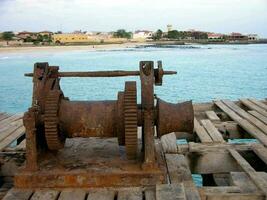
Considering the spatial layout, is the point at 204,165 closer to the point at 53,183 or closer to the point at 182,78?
the point at 53,183

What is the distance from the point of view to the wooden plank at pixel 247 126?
6322mm

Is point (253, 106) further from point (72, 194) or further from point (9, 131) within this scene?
point (72, 194)

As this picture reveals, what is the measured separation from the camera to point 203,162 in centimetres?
556

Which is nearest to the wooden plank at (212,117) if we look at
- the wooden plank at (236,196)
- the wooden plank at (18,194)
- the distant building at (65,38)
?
the wooden plank at (236,196)

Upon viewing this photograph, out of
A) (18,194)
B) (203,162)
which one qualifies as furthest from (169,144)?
(18,194)

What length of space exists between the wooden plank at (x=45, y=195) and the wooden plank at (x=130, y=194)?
577mm

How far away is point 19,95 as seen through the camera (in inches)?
1080

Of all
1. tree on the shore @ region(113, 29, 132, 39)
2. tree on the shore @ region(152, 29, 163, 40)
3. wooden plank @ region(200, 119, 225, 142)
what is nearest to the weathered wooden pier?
wooden plank @ region(200, 119, 225, 142)

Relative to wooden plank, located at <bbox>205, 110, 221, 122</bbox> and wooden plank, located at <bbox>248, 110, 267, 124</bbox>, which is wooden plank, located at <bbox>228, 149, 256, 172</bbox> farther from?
wooden plank, located at <bbox>205, 110, 221, 122</bbox>

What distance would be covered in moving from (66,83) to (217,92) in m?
12.9

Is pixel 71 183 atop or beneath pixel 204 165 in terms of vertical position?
atop

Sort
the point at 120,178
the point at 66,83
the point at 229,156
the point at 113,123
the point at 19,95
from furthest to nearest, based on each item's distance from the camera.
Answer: the point at 66,83 → the point at 19,95 → the point at 229,156 → the point at 113,123 → the point at 120,178

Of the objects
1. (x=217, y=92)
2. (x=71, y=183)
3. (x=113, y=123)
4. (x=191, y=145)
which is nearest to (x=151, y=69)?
(x=113, y=123)

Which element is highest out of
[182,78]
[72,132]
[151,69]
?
[151,69]
